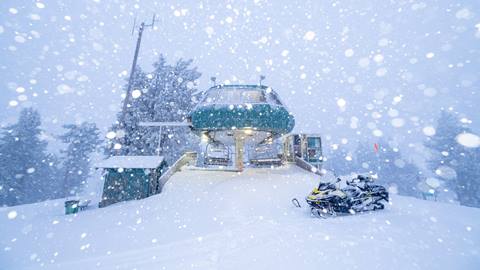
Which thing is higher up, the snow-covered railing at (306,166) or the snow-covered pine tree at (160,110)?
the snow-covered pine tree at (160,110)

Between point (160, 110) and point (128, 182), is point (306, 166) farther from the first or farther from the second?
point (160, 110)

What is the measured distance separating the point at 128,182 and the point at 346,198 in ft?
35.2

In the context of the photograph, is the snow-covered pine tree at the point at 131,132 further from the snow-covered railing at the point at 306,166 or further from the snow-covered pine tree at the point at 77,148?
the snow-covered pine tree at the point at 77,148

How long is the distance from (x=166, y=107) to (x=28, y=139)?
23.2m

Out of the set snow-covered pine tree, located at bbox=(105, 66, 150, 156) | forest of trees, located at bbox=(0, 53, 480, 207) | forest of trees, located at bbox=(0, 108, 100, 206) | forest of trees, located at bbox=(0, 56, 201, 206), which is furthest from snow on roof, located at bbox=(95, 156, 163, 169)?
forest of trees, located at bbox=(0, 108, 100, 206)

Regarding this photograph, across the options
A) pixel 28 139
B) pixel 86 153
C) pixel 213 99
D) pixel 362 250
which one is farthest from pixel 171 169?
pixel 86 153

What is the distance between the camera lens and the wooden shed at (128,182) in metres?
12.1

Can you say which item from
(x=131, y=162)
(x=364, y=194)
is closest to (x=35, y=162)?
(x=131, y=162)

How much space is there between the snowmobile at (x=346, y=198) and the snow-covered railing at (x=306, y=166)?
7.10 m

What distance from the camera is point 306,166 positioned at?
16594 millimetres

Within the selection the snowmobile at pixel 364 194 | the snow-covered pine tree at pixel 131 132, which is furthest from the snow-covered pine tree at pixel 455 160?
the snow-covered pine tree at pixel 131 132

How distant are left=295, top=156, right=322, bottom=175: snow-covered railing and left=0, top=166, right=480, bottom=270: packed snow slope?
5.68 m

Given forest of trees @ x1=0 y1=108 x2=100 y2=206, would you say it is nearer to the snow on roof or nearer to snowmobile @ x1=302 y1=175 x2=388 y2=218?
the snow on roof

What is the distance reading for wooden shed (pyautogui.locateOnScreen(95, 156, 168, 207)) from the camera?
1209cm
